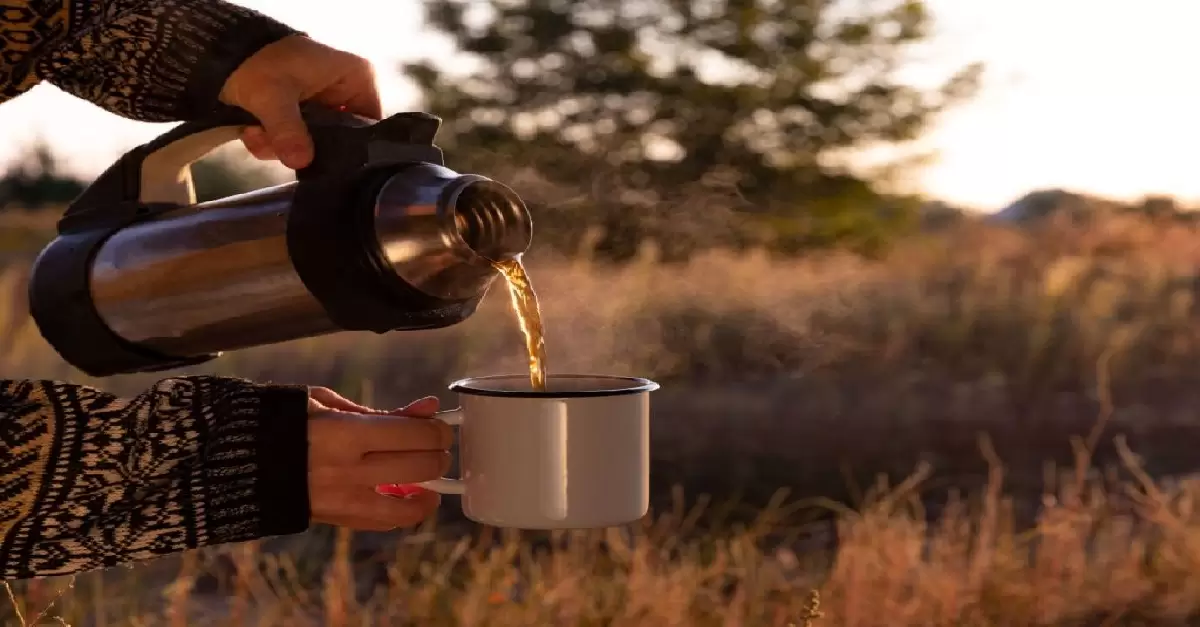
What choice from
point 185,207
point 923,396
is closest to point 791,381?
point 923,396

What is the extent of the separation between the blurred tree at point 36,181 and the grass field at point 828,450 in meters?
0.16

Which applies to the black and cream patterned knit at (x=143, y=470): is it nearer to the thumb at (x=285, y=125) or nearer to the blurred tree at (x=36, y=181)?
the thumb at (x=285, y=125)

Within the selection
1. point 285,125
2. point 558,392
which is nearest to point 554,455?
point 558,392

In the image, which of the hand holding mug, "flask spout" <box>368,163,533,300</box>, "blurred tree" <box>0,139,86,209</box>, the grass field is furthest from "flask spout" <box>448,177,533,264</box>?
"blurred tree" <box>0,139,86,209</box>

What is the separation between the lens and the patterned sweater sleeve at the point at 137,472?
0.59m

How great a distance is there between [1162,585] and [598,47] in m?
3.93

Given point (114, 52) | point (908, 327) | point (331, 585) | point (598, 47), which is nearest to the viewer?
point (114, 52)

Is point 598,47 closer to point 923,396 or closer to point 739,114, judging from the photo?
point 739,114

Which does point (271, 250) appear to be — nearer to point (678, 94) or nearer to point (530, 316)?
point (530, 316)

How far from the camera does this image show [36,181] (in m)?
3.68

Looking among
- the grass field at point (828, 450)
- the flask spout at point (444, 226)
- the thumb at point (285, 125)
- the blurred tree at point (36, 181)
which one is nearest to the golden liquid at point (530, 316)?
the flask spout at point (444, 226)

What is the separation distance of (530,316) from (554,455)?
97 mm

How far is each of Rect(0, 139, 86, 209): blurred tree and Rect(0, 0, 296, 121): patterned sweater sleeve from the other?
2882 mm

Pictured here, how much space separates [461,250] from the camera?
654mm
